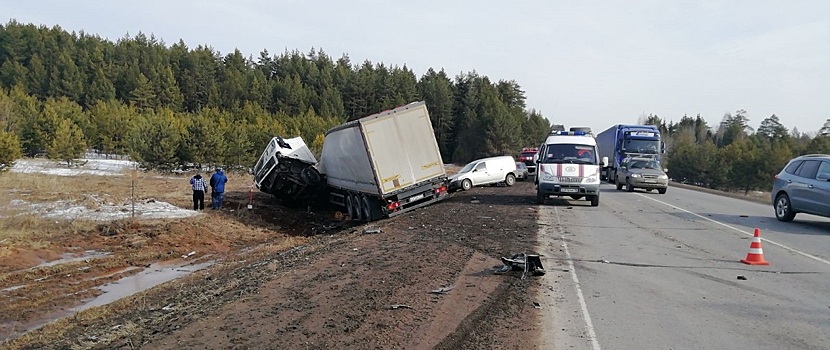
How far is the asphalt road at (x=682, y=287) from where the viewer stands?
6.00m

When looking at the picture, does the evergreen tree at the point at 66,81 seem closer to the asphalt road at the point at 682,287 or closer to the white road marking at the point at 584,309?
the asphalt road at the point at 682,287

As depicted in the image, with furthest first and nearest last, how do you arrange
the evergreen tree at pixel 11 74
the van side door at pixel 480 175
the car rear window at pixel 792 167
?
the evergreen tree at pixel 11 74, the van side door at pixel 480 175, the car rear window at pixel 792 167

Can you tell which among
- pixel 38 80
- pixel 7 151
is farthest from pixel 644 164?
pixel 38 80

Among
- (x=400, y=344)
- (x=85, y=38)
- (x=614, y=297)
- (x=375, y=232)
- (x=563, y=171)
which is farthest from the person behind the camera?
(x=85, y=38)

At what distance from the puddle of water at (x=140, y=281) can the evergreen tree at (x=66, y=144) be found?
38.1 m

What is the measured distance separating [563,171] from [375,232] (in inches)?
270

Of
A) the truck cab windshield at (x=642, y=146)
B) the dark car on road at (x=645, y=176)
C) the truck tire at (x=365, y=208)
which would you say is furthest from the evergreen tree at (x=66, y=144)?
the dark car on road at (x=645, y=176)

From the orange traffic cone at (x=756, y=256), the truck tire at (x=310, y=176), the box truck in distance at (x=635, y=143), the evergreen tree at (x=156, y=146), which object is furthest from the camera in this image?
the evergreen tree at (x=156, y=146)

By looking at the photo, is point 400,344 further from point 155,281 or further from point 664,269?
point 155,281

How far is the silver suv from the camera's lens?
13.9 m

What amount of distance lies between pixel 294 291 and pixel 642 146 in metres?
28.5

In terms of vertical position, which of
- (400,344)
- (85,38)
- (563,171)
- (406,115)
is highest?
(85,38)

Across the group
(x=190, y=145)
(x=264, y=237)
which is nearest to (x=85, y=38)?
(x=190, y=145)

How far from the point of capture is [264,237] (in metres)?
19.5
